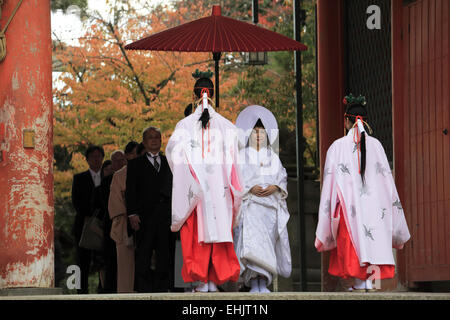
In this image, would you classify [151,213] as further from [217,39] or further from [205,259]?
[217,39]

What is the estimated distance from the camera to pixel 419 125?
34.7 ft

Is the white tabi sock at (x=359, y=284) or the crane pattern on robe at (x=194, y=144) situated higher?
the crane pattern on robe at (x=194, y=144)

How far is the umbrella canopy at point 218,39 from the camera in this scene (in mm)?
10570

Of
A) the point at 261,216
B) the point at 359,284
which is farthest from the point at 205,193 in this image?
the point at 359,284

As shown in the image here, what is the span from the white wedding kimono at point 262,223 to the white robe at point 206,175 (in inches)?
12.3

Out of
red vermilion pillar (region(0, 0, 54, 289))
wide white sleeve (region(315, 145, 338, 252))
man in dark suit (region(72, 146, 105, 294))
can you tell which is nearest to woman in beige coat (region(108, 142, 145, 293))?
man in dark suit (region(72, 146, 105, 294))

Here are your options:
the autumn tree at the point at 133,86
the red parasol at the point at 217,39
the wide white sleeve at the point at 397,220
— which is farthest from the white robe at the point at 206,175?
the autumn tree at the point at 133,86

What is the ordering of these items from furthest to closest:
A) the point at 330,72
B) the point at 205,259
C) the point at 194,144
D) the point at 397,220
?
the point at 330,72 < the point at 397,220 < the point at 194,144 < the point at 205,259

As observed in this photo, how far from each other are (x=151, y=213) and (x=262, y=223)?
1388 millimetres

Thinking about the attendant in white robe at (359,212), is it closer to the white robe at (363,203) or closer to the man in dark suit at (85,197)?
the white robe at (363,203)

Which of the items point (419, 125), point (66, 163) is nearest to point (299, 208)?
point (419, 125)

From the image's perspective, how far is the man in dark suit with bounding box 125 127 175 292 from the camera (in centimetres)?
1003

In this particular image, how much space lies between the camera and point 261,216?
9.34 m
